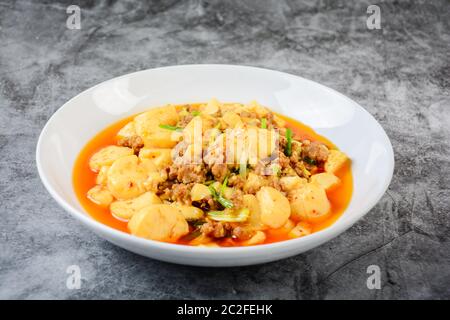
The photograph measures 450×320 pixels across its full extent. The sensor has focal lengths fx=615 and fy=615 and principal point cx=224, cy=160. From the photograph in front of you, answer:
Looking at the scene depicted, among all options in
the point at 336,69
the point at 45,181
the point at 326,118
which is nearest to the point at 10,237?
the point at 45,181

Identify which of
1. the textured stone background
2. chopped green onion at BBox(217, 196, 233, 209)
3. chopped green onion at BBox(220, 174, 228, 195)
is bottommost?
the textured stone background

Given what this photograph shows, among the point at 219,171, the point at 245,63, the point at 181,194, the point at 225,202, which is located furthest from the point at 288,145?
the point at 245,63

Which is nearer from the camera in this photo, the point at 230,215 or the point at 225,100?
the point at 230,215

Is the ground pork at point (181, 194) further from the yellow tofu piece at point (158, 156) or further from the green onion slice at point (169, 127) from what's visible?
the green onion slice at point (169, 127)

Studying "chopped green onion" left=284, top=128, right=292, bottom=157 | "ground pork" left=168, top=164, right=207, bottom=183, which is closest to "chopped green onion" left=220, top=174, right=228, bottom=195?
"ground pork" left=168, top=164, right=207, bottom=183

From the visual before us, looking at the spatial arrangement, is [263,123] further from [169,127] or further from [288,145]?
[169,127]

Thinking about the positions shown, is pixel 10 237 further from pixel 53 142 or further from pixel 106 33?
pixel 106 33

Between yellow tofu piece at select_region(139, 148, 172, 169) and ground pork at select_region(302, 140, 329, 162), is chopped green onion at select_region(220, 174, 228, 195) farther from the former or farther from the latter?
ground pork at select_region(302, 140, 329, 162)

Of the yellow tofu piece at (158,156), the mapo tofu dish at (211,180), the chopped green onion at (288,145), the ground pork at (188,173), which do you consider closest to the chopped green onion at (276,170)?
the mapo tofu dish at (211,180)
